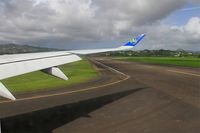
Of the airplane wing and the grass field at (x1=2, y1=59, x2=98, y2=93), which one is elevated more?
the airplane wing

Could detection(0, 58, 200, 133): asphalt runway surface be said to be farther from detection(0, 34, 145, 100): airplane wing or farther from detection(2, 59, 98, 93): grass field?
detection(2, 59, 98, 93): grass field

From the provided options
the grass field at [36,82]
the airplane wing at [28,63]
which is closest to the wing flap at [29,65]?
the airplane wing at [28,63]

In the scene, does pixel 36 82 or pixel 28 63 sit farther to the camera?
pixel 36 82

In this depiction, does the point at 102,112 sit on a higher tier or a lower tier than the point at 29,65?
lower

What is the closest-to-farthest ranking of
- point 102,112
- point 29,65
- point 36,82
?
point 29,65, point 102,112, point 36,82

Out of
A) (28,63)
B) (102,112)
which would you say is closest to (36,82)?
(102,112)

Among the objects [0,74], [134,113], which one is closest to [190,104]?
[134,113]

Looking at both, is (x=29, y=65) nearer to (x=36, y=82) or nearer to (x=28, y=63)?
(x=28, y=63)

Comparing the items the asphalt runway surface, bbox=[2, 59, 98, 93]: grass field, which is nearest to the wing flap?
the asphalt runway surface

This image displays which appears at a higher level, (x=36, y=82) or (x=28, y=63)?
(x=28, y=63)

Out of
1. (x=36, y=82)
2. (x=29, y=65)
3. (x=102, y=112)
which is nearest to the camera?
(x=29, y=65)

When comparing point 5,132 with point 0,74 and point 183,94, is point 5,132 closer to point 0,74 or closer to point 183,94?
point 0,74

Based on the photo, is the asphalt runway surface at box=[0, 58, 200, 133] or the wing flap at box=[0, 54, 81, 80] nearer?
the wing flap at box=[0, 54, 81, 80]

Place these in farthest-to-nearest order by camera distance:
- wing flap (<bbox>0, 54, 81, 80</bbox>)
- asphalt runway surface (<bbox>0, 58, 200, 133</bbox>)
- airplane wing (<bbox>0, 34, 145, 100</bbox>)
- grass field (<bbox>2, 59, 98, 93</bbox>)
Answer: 1. grass field (<bbox>2, 59, 98, 93</bbox>)
2. asphalt runway surface (<bbox>0, 58, 200, 133</bbox>)
3. wing flap (<bbox>0, 54, 81, 80</bbox>)
4. airplane wing (<bbox>0, 34, 145, 100</bbox>)
